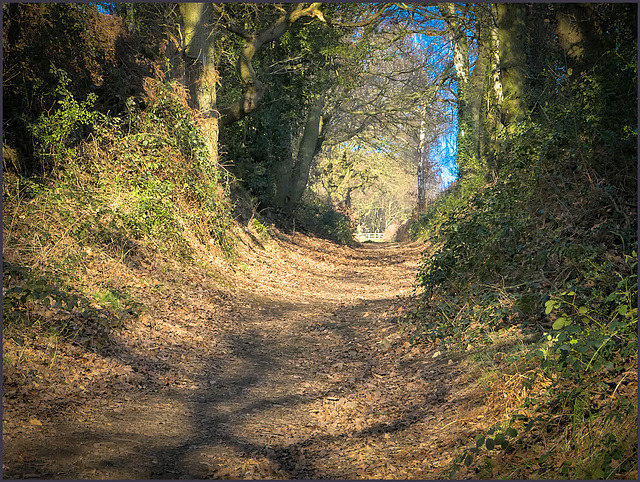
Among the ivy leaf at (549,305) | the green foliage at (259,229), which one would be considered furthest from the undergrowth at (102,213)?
the ivy leaf at (549,305)

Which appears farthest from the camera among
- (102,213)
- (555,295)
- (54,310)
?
(102,213)

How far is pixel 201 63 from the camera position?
1509 centimetres

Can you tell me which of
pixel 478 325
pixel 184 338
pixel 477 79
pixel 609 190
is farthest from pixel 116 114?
pixel 477 79

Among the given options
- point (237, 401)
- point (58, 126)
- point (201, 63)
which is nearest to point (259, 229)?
point (201, 63)

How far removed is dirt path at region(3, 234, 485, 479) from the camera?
178 inches

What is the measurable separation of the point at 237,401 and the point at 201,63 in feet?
37.0

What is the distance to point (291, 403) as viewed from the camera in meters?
6.12

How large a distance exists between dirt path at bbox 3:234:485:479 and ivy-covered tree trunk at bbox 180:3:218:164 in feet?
20.7

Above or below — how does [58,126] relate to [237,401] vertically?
above

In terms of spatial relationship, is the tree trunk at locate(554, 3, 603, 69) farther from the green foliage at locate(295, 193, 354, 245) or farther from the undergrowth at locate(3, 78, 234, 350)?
the green foliage at locate(295, 193, 354, 245)

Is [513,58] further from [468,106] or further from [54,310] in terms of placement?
[54,310]

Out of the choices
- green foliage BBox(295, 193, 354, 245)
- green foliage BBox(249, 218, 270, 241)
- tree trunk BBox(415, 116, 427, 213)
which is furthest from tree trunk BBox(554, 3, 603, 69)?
tree trunk BBox(415, 116, 427, 213)

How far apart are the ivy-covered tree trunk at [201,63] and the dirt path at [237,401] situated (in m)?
6.30

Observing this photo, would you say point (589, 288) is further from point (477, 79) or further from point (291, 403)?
point (477, 79)
